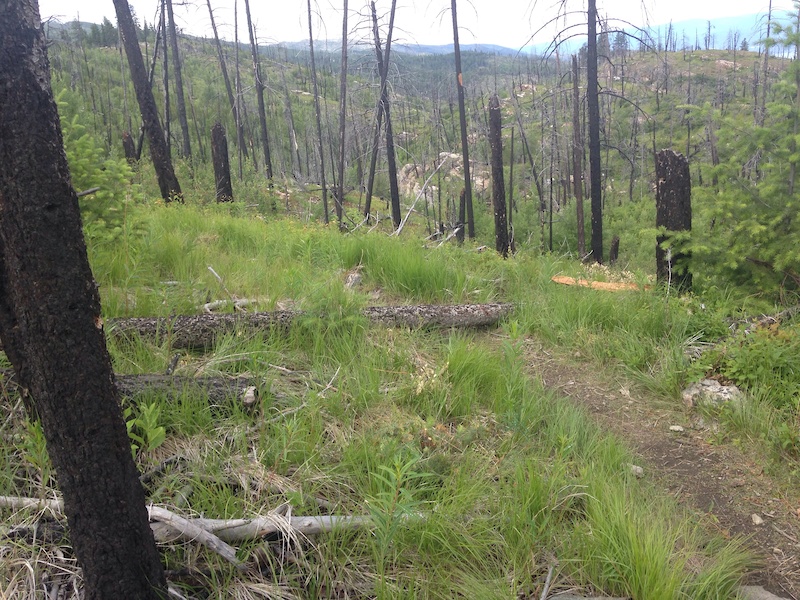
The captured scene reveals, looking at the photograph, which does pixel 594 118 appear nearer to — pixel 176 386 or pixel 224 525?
pixel 176 386

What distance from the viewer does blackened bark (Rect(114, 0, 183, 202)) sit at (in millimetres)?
10273

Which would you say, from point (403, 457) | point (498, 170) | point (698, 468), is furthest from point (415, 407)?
point (498, 170)

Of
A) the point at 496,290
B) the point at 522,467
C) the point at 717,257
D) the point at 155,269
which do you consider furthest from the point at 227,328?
the point at 717,257

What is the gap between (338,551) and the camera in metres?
2.24

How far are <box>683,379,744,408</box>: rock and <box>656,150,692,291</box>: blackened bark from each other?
1.99 m

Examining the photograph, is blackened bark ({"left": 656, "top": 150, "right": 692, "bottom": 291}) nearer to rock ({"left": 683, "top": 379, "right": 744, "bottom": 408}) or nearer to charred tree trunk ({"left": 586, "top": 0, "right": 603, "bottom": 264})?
rock ({"left": 683, "top": 379, "right": 744, "bottom": 408})

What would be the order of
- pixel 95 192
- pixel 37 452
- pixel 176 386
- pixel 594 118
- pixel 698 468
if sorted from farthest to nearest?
pixel 594 118, pixel 95 192, pixel 698 468, pixel 176 386, pixel 37 452

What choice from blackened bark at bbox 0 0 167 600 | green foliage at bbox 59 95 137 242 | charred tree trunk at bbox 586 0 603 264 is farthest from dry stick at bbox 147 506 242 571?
charred tree trunk at bbox 586 0 603 264

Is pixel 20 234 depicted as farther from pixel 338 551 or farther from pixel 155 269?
pixel 155 269

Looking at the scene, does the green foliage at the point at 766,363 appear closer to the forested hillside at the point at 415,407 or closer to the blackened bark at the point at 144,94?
the forested hillside at the point at 415,407

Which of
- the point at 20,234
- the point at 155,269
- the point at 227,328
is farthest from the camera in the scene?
the point at 155,269

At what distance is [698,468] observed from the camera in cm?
325

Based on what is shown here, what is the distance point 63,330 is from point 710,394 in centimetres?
389

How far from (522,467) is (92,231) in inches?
150
